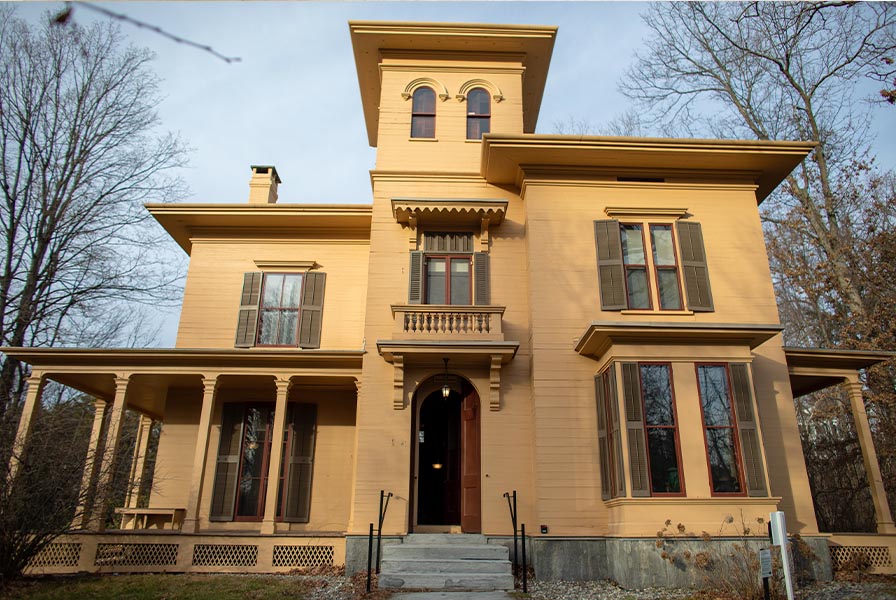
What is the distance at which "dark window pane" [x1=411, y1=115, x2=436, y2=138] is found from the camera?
1341 cm

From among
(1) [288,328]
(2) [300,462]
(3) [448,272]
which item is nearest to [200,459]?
(2) [300,462]

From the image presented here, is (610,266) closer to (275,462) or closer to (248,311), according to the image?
(275,462)

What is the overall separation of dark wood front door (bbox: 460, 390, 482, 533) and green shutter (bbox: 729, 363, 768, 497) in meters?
4.39

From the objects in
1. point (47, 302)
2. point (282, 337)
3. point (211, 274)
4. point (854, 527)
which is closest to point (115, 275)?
point (47, 302)

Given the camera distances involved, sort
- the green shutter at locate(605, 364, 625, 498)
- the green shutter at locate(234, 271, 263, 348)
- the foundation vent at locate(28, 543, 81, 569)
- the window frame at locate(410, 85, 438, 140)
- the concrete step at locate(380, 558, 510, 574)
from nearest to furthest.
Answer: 1. the concrete step at locate(380, 558, 510, 574)
2. the green shutter at locate(605, 364, 625, 498)
3. the foundation vent at locate(28, 543, 81, 569)
4. the green shutter at locate(234, 271, 263, 348)
5. the window frame at locate(410, 85, 438, 140)

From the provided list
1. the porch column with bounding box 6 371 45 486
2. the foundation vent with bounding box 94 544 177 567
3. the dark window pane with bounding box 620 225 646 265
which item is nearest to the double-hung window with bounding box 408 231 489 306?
the dark window pane with bounding box 620 225 646 265

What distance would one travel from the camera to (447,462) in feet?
41.0

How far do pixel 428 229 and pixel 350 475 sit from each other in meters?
5.39

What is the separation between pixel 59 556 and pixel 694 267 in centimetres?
1268

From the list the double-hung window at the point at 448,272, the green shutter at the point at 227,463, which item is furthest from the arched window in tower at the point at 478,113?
the green shutter at the point at 227,463

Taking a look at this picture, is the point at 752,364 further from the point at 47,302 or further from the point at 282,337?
the point at 47,302

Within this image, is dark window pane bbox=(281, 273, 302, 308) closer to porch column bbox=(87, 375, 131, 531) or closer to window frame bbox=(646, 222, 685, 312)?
porch column bbox=(87, 375, 131, 531)

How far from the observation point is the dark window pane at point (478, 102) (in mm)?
13586

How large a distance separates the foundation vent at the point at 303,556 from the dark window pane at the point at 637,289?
7154mm
